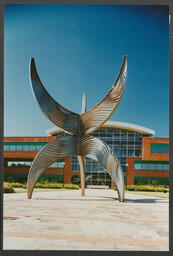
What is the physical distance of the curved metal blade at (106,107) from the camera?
11.6 metres

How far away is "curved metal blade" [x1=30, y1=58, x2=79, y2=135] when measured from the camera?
486 inches

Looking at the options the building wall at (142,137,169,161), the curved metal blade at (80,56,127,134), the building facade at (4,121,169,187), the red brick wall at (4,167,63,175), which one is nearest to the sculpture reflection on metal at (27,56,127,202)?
the curved metal blade at (80,56,127,134)

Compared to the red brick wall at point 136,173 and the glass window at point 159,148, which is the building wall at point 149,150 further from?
the red brick wall at point 136,173

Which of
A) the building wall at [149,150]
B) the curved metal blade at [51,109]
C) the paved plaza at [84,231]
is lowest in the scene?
the paved plaza at [84,231]

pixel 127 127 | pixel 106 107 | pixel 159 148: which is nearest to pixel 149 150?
pixel 159 148

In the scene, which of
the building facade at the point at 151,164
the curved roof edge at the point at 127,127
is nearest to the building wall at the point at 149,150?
the building facade at the point at 151,164

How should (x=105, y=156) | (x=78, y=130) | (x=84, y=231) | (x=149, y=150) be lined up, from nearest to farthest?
(x=84, y=231)
(x=105, y=156)
(x=78, y=130)
(x=149, y=150)

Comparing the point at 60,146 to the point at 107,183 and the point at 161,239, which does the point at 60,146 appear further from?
the point at 107,183

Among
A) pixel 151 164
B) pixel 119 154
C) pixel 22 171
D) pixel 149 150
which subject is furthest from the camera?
pixel 119 154

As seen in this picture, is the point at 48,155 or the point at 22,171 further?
the point at 22,171

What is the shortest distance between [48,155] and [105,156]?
3.08m

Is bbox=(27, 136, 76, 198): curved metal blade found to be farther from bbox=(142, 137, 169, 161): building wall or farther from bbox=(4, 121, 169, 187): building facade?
bbox=(142, 137, 169, 161): building wall

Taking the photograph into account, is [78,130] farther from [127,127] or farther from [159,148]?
[127,127]

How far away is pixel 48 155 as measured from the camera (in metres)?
13.3
